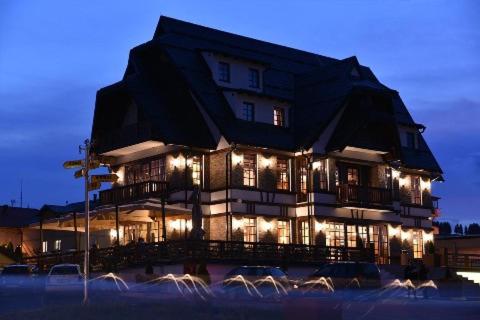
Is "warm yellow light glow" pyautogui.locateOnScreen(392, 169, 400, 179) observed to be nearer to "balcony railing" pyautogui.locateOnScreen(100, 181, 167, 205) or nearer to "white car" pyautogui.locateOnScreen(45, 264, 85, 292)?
"balcony railing" pyautogui.locateOnScreen(100, 181, 167, 205)

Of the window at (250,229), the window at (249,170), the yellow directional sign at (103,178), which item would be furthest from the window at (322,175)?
the yellow directional sign at (103,178)

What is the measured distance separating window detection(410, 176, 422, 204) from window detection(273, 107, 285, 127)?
12.6 metres

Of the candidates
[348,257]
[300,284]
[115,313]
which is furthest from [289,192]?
[115,313]

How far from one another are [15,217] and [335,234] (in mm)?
41567

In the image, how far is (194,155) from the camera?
48.1m

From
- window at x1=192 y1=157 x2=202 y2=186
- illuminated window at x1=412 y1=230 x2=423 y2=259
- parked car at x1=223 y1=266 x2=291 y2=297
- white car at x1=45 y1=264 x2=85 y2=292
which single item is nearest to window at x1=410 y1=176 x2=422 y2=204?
illuminated window at x1=412 y1=230 x2=423 y2=259

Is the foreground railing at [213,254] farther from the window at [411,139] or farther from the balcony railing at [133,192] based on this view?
the window at [411,139]

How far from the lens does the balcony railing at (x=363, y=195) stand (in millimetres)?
49844

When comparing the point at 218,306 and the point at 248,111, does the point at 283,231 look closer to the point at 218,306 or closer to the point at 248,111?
the point at 248,111

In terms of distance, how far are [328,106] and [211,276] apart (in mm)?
17085

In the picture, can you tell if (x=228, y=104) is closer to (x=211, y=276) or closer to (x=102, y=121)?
(x=102, y=121)

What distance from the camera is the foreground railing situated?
40.3 metres

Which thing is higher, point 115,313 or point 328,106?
point 328,106

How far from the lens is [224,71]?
50750mm
